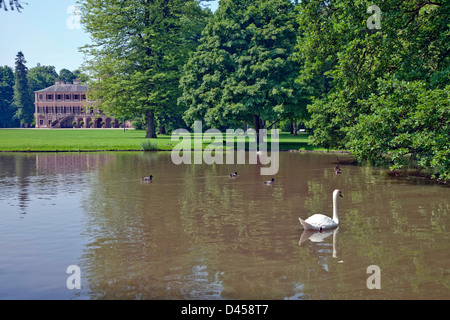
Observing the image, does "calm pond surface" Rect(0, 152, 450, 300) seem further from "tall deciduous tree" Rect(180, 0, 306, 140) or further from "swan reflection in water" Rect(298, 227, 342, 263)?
"tall deciduous tree" Rect(180, 0, 306, 140)

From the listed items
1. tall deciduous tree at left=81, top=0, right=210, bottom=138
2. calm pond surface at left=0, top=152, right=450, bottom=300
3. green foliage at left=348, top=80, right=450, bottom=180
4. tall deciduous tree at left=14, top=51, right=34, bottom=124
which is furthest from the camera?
tall deciduous tree at left=14, top=51, right=34, bottom=124

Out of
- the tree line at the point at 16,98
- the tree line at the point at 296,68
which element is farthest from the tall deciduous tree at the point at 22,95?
the tree line at the point at 296,68

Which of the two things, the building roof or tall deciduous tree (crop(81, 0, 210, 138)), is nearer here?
tall deciduous tree (crop(81, 0, 210, 138))

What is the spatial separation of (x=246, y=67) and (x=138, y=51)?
23.1 metres

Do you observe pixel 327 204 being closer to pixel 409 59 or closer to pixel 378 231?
pixel 378 231

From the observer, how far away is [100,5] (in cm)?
6450

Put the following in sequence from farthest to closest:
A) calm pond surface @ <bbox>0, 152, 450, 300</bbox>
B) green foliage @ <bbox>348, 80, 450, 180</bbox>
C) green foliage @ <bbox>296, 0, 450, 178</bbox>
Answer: green foliage @ <bbox>296, 0, 450, 178</bbox> < green foliage @ <bbox>348, 80, 450, 180</bbox> < calm pond surface @ <bbox>0, 152, 450, 300</bbox>

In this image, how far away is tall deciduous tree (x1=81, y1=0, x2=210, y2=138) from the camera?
2512 inches

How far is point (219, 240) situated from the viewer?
1306 centimetres

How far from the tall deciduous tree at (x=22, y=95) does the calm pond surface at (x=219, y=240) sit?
14805cm

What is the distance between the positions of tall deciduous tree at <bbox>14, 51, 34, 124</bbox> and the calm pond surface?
148 meters

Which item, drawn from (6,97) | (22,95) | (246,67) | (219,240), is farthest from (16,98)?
(219,240)

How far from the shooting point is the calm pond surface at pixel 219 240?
375 inches

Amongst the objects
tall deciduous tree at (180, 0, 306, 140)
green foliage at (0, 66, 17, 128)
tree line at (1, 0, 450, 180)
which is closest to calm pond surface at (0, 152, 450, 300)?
tree line at (1, 0, 450, 180)
